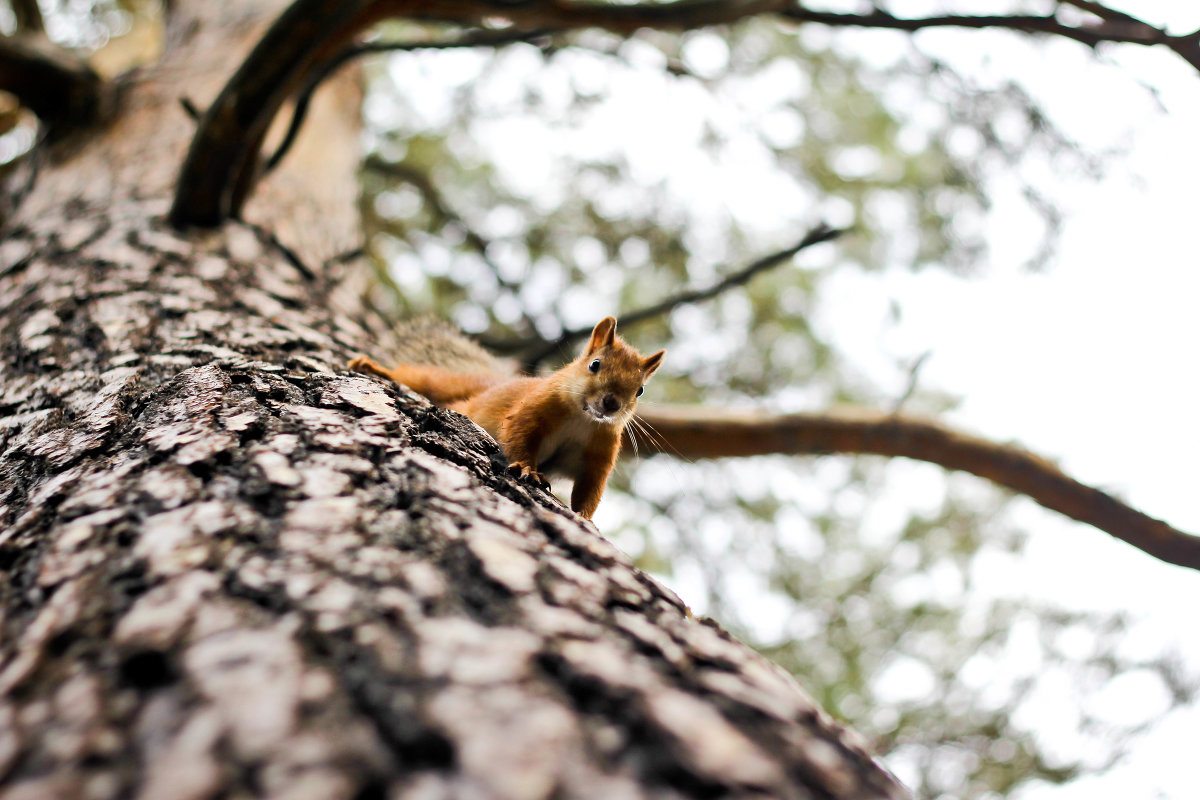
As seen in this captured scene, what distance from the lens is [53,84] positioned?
2.40 m

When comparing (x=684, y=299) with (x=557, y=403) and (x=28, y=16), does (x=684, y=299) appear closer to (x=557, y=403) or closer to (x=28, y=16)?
(x=557, y=403)

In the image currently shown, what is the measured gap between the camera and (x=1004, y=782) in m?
2.79

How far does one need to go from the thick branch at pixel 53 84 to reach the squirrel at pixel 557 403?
1564mm

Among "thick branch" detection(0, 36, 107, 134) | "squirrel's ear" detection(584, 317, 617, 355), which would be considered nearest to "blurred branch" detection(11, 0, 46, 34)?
"thick branch" detection(0, 36, 107, 134)

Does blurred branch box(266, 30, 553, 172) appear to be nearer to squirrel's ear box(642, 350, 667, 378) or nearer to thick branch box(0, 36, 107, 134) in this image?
thick branch box(0, 36, 107, 134)

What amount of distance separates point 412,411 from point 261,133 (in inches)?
46.0

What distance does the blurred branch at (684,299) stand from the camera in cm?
208

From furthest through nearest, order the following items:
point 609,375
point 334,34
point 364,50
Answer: point 364,50
point 609,375
point 334,34

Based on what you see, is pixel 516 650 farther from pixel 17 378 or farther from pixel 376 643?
pixel 17 378

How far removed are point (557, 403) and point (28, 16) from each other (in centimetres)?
271

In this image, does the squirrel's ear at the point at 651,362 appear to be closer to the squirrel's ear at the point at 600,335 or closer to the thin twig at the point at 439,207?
the squirrel's ear at the point at 600,335

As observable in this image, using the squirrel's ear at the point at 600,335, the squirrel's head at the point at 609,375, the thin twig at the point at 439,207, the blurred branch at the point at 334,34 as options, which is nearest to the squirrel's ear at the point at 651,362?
the squirrel's head at the point at 609,375

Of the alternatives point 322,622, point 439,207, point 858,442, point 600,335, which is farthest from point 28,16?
point 858,442

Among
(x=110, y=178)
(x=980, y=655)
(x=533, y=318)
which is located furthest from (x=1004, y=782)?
(x=110, y=178)
